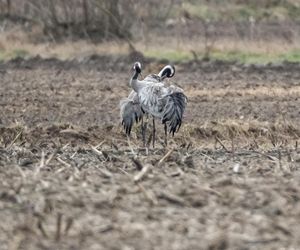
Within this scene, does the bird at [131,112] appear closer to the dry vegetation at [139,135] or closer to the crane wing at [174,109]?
the dry vegetation at [139,135]

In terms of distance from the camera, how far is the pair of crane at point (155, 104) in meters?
14.3

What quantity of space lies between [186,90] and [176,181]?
14.0m

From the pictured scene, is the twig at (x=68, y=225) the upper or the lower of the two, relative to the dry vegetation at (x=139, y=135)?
upper

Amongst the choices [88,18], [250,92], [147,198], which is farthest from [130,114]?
[88,18]

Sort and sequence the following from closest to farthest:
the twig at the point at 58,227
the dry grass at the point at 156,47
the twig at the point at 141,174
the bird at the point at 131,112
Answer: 1. the twig at the point at 58,227
2. the twig at the point at 141,174
3. the bird at the point at 131,112
4. the dry grass at the point at 156,47

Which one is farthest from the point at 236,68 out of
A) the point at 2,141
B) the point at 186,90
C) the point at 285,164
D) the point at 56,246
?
the point at 56,246

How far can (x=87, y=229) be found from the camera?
20.1ft

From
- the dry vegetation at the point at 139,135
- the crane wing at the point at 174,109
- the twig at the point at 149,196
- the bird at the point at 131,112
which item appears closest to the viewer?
the dry vegetation at the point at 139,135

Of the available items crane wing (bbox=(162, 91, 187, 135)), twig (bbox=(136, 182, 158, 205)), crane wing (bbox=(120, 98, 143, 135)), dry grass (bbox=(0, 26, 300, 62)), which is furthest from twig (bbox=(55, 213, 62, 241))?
dry grass (bbox=(0, 26, 300, 62))

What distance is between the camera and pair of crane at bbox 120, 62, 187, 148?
1434 centimetres

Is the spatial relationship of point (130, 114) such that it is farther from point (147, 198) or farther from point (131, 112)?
point (147, 198)

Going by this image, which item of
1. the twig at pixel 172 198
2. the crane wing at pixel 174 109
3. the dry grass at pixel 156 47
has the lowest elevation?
the dry grass at pixel 156 47

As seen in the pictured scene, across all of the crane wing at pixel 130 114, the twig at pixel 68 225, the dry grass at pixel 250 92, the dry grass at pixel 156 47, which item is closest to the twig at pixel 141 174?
the twig at pixel 68 225

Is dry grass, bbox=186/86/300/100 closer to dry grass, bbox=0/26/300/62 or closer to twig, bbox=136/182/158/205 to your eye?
dry grass, bbox=0/26/300/62
